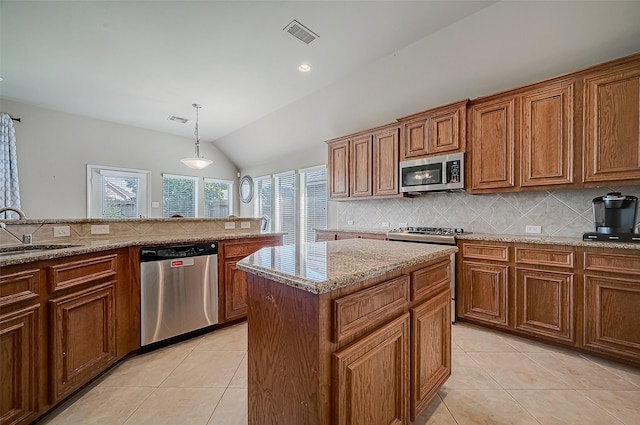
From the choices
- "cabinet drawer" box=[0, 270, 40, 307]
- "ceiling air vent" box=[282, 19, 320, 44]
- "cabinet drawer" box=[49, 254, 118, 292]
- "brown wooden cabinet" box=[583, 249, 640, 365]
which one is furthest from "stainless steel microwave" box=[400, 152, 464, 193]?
"cabinet drawer" box=[0, 270, 40, 307]

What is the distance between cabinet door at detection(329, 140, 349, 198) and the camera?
13.5 feet

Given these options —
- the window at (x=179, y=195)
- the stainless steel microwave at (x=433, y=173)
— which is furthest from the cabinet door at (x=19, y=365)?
the window at (x=179, y=195)

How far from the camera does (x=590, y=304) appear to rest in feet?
6.88

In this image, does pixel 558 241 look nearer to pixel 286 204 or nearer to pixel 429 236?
pixel 429 236

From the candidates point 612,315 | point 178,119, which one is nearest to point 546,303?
point 612,315

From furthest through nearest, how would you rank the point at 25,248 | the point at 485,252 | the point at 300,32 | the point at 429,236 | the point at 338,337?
the point at 429,236 → the point at 485,252 → the point at 300,32 → the point at 25,248 → the point at 338,337

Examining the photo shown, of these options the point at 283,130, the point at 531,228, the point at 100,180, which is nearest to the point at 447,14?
the point at 531,228

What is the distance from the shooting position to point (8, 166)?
13.0 feet

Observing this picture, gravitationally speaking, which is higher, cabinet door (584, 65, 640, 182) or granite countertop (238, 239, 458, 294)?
cabinet door (584, 65, 640, 182)

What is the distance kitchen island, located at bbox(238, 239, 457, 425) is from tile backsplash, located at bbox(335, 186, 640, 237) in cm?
215

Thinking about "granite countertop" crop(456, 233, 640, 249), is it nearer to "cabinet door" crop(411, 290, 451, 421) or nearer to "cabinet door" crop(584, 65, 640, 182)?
"cabinet door" crop(584, 65, 640, 182)

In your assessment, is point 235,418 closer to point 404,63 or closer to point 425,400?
point 425,400

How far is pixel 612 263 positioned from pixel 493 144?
140 cm

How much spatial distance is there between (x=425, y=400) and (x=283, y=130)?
4707 millimetres
